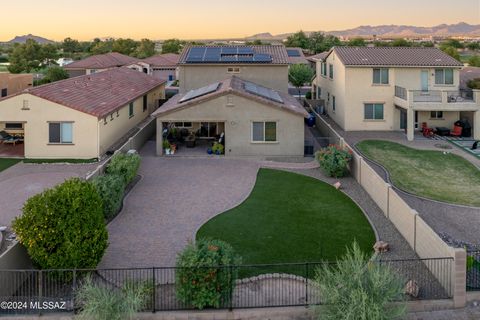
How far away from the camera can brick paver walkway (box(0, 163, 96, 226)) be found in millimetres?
22097

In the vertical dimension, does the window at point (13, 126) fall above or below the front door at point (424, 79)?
below

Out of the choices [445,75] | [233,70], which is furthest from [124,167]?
[445,75]

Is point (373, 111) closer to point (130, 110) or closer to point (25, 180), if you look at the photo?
point (130, 110)

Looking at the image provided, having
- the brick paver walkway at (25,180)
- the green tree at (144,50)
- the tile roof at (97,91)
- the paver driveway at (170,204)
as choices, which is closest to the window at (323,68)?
the tile roof at (97,91)

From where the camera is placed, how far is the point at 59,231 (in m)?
14.6

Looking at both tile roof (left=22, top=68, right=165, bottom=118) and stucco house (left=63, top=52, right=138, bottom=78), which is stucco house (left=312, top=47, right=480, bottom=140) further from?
stucco house (left=63, top=52, right=138, bottom=78)

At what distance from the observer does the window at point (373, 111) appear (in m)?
41.2

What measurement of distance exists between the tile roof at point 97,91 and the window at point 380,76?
2072cm

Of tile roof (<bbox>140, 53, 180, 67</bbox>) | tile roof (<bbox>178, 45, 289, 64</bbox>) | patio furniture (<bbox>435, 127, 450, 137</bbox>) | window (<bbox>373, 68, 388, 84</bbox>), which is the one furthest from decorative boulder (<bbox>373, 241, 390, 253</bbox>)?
tile roof (<bbox>140, 53, 180, 67</bbox>)

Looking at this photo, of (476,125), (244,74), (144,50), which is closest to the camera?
(476,125)

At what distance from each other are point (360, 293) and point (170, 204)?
42.5ft

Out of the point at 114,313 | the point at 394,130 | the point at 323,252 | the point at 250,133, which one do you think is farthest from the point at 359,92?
the point at 114,313

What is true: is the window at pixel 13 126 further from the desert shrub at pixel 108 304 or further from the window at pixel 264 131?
the desert shrub at pixel 108 304

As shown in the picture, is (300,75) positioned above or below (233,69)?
above
